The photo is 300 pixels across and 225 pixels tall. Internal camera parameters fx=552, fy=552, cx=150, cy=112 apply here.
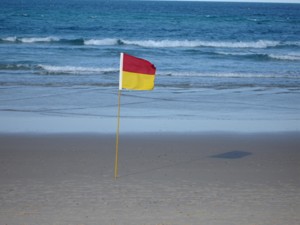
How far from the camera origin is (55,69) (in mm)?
22016

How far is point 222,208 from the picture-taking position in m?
6.67

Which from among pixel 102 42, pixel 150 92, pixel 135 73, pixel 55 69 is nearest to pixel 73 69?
pixel 55 69

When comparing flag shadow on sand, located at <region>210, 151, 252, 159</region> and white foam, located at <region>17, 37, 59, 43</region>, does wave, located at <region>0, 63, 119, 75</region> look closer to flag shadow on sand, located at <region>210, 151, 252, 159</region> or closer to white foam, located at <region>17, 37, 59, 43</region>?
flag shadow on sand, located at <region>210, 151, 252, 159</region>

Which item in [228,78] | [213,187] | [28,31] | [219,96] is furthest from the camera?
[28,31]

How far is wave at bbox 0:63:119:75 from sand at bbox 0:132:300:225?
11.1 meters

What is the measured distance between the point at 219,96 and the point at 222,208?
9198 mm

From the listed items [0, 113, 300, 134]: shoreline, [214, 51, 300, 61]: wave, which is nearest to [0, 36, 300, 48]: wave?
[214, 51, 300, 61]: wave

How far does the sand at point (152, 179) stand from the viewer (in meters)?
6.39

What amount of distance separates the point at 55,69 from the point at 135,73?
14.8 m

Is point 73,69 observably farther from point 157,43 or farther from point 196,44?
point 196,44

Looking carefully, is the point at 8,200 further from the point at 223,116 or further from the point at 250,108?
the point at 250,108

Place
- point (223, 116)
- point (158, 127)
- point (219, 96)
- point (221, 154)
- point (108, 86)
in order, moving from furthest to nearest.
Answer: point (108, 86) → point (219, 96) → point (223, 116) → point (158, 127) → point (221, 154)

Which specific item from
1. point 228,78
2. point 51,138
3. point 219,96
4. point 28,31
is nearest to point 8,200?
point 51,138

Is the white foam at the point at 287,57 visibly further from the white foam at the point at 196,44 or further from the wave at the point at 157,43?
the white foam at the point at 196,44
